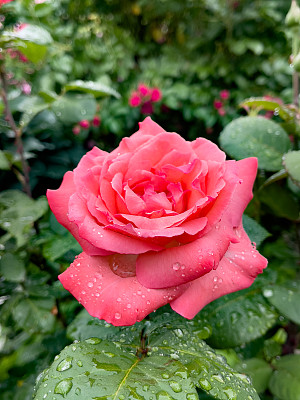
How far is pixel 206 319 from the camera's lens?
51 centimetres

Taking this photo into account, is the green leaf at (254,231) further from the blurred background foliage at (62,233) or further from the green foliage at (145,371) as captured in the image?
the green foliage at (145,371)

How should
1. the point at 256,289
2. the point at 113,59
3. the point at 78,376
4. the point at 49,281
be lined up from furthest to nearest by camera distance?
1. the point at 113,59
2. the point at 49,281
3. the point at 256,289
4. the point at 78,376

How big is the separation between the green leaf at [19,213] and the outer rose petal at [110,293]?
0.26 meters

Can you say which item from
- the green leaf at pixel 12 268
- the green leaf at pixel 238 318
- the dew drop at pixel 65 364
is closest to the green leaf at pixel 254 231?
the green leaf at pixel 238 318

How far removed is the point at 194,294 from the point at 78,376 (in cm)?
14

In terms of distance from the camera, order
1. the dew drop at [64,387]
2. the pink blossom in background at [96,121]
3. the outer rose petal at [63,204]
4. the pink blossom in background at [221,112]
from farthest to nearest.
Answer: the pink blossom in background at [221,112] → the pink blossom in background at [96,121] → the outer rose petal at [63,204] → the dew drop at [64,387]

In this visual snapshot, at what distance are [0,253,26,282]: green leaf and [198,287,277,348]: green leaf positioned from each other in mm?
355

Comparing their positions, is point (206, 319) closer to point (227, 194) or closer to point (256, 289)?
point (256, 289)

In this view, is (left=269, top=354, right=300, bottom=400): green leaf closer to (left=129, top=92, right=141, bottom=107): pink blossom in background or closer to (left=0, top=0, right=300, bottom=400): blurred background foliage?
(left=0, top=0, right=300, bottom=400): blurred background foliage

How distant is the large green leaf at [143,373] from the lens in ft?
1.00

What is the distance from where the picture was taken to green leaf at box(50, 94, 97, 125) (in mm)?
759

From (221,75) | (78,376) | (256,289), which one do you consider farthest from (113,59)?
(78,376)

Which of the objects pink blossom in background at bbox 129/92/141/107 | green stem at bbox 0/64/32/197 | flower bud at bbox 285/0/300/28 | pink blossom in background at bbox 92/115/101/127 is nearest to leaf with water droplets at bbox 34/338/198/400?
green stem at bbox 0/64/32/197

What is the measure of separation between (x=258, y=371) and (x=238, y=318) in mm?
213
